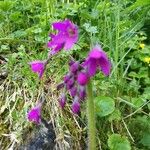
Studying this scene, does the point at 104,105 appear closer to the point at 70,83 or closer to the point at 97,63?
the point at 70,83

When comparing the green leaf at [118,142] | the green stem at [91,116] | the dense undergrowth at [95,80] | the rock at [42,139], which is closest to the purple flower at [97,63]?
the green stem at [91,116]

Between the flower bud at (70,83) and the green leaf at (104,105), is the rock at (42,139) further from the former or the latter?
the flower bud at (70,83)

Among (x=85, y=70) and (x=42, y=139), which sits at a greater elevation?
(x=85, y=70)

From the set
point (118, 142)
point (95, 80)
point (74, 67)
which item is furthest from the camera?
point (95, 80)

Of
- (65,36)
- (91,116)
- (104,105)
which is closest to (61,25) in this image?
(65,36)

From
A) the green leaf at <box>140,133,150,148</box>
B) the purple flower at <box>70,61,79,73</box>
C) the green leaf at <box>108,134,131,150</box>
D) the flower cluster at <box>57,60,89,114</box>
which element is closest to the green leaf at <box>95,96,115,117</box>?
the green leaf at <box>108,134,131,150</box>

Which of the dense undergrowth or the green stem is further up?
the green stem

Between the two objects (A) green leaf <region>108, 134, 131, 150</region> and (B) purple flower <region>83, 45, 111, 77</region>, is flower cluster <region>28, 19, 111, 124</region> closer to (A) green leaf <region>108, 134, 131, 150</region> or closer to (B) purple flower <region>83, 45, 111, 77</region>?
(B) purple flower <region>83, 45, 111, 77</region>

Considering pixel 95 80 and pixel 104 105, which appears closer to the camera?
pixel 104 105

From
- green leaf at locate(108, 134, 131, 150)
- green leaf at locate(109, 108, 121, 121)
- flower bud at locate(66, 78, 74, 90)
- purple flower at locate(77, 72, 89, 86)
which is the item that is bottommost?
green leaf at locate(108, 134, 131, 150)
